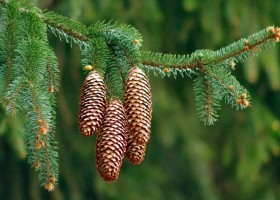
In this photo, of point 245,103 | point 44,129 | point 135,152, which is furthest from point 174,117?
point 44,129

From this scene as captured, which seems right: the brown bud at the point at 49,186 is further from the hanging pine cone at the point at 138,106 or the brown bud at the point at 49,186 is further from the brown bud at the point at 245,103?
the brown bud at the point at 245,103

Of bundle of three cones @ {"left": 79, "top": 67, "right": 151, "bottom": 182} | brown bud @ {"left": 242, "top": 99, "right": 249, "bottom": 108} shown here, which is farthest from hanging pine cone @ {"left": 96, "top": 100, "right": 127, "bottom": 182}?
brown bud @ {"left": 242, "top": 99, "right": 249, "bottom": 108}

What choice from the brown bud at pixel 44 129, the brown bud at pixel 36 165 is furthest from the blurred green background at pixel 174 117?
the brown bud at pixel 44 129

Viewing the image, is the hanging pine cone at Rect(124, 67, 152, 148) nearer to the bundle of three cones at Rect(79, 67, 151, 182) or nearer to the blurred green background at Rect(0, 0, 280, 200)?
the bundle of three cones at Rect(79, 67, 151, 182)

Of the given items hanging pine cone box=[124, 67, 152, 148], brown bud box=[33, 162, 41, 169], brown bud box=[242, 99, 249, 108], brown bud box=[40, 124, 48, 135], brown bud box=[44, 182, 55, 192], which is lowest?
brown bud box=[44, 182, 55, 192]

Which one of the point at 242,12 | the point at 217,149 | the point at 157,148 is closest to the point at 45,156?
the point at 242,12

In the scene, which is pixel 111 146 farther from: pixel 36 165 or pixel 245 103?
pixel 245 103

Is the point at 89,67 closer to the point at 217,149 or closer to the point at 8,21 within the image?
the point at 8,21
